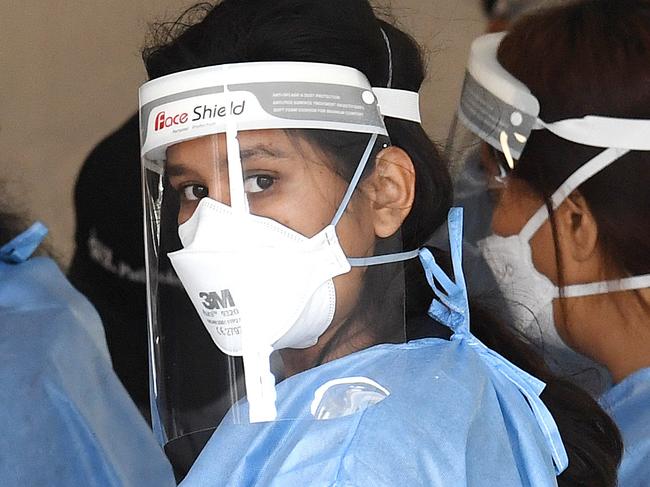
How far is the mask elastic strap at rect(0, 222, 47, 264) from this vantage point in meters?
1.48

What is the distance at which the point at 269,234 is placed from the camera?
0.95 metres

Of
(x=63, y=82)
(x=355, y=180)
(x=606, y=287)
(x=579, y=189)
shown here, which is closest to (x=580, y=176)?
(x=579, y=189)

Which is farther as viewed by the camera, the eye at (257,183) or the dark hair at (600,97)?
the dark hair at (600,97)

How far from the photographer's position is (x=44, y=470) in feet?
4.19

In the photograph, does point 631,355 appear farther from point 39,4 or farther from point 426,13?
point 39,4

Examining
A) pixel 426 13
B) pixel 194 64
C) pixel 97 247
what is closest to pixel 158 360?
pixel 194 64

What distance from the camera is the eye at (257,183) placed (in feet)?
3.14

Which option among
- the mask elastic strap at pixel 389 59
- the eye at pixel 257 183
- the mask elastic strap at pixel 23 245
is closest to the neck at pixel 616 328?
the mask elastic strap at pixel 389 59

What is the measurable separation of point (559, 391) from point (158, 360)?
1.47ft

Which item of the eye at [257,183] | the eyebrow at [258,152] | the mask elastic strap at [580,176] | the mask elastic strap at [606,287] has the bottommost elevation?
the mask elastic strap at [606,287]

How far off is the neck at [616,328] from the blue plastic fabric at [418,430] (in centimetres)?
41

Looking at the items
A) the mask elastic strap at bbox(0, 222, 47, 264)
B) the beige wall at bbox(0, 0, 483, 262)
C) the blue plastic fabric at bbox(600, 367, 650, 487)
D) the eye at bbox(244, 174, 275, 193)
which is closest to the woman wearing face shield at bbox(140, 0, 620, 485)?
the eye at bbox(244, 174, 275, 193)

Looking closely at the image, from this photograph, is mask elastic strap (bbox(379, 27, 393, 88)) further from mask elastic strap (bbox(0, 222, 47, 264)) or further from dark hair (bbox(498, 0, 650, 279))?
mask elastic strap (bbox(0, 222, 47, 264))

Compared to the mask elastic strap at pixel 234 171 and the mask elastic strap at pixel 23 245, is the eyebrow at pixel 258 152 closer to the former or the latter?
the mask elastic strap at pixel 234 171
